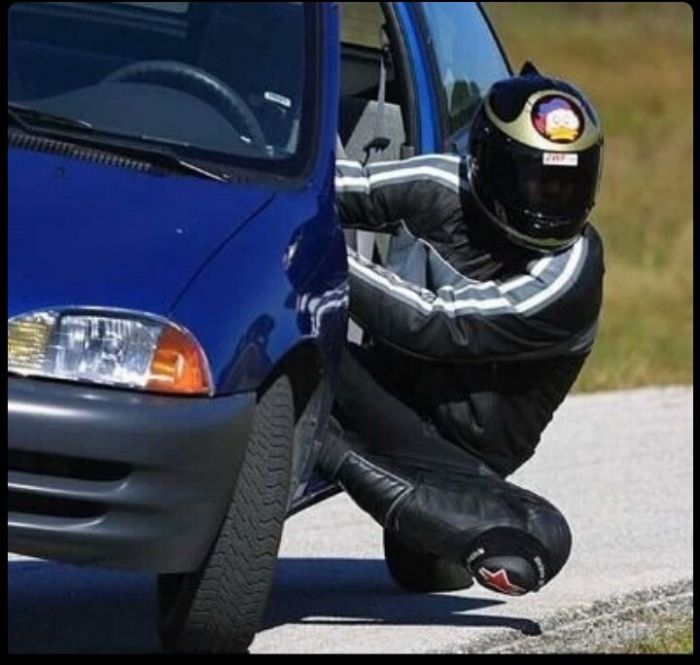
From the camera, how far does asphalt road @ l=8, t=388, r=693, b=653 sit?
617 centimetres

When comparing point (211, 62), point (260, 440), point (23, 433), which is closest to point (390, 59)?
point (211, 62)

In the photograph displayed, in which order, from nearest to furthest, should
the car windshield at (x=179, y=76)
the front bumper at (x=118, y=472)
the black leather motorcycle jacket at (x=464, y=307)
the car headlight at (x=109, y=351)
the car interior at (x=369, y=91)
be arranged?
the front bumper at (x=118, y=472), the car headlight at (x=109, y=351), the black leather motorcycle jacket at (x=464, y=307), the car windshield at (x=179, y=76), the car interior at (x=369, y=91)

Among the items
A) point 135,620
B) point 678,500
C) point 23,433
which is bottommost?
point 678,500

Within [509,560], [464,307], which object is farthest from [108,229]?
[509,560]

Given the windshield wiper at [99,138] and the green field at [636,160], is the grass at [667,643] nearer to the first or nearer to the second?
the windshield wiper at [99,138]

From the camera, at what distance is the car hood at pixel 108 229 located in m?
5.18

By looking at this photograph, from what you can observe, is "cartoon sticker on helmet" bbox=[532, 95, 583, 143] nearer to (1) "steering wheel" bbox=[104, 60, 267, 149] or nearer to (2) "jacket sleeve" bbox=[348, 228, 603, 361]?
(2) "jacket sleeve" bbox=[348, 228, 603, 361]

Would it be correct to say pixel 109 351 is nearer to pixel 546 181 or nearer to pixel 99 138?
pixel 99 138

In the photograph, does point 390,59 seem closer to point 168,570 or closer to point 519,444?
point 519,444

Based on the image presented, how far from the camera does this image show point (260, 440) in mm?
5387

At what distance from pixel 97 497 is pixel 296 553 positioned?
2.80 meters

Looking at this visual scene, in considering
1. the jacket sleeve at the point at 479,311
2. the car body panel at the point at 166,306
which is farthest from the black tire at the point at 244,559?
the jacket sleeve at the point at 479,311

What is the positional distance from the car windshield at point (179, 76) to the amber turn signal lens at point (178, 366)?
0.93 metres

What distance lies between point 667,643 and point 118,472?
1.69 meters
